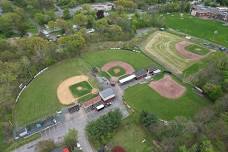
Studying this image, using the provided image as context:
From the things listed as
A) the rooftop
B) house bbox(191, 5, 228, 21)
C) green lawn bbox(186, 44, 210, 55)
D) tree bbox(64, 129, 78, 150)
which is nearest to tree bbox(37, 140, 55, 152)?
tree bbox(64, 129, 78, 150)

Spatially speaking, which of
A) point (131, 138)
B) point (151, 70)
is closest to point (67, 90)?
point (131, 138)

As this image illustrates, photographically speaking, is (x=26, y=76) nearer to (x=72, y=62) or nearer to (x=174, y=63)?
(x=72, y=62)

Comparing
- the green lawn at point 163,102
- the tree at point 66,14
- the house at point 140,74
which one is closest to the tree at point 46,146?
the green lawn at point 163,102

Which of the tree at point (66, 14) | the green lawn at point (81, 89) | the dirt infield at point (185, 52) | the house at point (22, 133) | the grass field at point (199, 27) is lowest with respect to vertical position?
the house at point (22, 133)

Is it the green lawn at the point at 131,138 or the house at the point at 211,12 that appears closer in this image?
the green lawn at the point at 131,138

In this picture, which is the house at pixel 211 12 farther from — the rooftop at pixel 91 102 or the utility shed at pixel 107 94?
the rooftop at pixel 91 102

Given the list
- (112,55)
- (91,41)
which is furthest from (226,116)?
(91,41)
